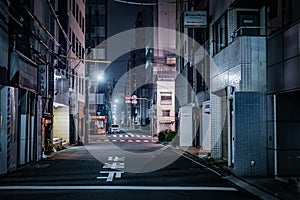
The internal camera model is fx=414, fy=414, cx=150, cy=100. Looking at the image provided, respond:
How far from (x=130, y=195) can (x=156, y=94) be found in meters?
50.9

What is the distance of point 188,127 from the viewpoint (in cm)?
3291

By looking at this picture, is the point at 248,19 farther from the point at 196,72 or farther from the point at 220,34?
the point at 196,72

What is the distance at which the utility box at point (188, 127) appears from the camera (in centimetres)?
3212

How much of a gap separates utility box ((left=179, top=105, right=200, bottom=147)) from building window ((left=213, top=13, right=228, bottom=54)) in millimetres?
10767

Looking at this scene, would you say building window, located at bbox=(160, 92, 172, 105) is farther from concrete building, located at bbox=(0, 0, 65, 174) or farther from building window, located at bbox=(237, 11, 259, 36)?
building window, located at bbox=(237, 11, 259, 36)

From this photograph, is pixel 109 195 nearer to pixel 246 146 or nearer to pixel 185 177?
pixel 185 177

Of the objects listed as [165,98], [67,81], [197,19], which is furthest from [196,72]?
[165,98]

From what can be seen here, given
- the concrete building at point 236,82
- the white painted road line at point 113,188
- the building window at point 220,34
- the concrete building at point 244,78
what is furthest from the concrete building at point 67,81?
the white painted road line at point 113,188

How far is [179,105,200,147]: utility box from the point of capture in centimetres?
3212

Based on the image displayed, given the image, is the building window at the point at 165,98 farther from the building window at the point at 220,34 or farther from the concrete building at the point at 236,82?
the building window at the point at 220,34

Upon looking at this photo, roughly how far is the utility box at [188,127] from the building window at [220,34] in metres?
10.8

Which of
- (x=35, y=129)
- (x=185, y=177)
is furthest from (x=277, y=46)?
(x=35, y=129)

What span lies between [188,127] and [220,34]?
13.4 metres

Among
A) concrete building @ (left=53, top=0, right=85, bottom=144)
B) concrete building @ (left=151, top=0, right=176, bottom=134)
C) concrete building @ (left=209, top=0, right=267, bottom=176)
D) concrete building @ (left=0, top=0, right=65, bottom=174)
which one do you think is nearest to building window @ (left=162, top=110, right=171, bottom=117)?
concrete building @ (left=151, top=0, right=176, bottom=134)
